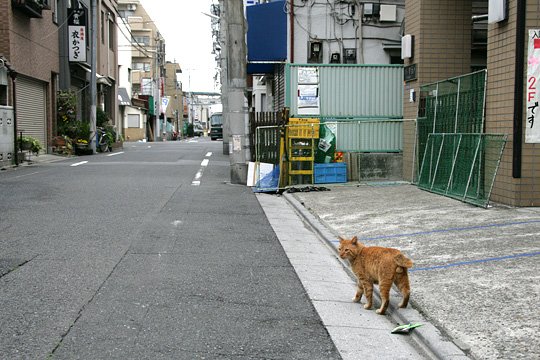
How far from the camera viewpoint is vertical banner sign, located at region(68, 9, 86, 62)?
32.5 metres

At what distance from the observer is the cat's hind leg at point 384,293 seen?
5.60 m

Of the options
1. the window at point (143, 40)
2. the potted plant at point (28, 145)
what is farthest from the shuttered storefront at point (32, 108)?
the window at point (143, 40)

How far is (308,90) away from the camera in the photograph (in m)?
17.2

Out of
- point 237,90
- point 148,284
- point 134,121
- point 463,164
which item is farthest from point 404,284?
point 134,121

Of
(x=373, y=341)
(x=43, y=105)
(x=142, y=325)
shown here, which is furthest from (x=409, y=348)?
(x=43, y=105)

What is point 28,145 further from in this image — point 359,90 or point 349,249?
point 349,249

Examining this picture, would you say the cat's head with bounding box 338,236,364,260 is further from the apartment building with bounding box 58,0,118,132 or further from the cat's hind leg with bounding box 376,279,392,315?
the apartment building with bounding box 58,0,118,132

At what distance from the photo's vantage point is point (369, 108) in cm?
1758

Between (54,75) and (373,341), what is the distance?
1197 inches

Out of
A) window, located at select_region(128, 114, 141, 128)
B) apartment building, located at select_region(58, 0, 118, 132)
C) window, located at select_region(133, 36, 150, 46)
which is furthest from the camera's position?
window, located at select_region(133, 36, 150, 46)

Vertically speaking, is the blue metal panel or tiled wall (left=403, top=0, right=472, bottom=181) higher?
the blue metal panel

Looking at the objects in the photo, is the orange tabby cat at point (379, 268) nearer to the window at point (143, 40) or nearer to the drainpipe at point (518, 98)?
the drainpipe at point (518, 98)

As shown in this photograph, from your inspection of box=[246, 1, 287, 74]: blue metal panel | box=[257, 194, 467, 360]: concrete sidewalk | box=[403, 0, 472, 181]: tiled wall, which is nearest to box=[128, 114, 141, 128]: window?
box=[246, 1, 287, 74]: blue metal panel

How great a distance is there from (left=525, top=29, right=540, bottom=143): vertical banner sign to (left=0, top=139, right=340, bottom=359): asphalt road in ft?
15.1
